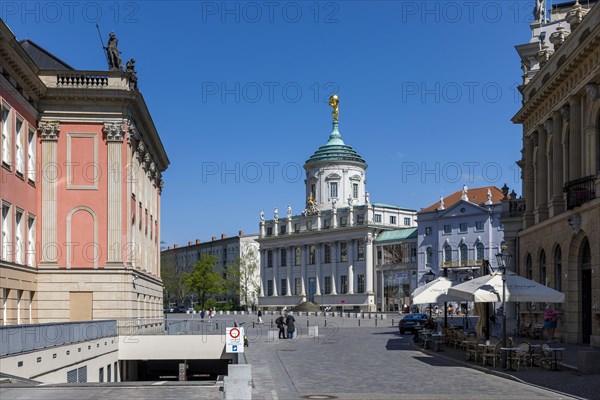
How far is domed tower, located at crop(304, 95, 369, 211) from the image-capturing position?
14162 centimetres

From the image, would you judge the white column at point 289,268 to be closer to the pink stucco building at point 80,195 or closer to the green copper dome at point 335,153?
the green copper dome at point 335,153

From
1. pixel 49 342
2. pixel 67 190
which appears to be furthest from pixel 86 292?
pixel 49 342

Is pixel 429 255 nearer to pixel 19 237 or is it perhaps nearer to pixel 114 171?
pixel 114 171

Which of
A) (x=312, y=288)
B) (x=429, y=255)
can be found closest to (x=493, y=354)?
(x=429, y=255)

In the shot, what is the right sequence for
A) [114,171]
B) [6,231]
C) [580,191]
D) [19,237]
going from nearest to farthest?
[580,191]
[6,231]
[19,237]
[114,171]

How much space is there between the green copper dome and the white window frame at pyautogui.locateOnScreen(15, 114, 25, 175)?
105598mm

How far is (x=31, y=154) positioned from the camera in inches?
1515

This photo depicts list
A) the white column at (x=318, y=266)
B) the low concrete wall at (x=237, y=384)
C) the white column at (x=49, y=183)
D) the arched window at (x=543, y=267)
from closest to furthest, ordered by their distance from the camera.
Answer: the low concrete wall at (x=237, y=384) < the white column at (x=49, y=183) < the arched window at (x=543, y=267) < the white column at (x=318, y=266)

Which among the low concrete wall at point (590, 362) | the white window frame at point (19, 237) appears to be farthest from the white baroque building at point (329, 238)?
the low concrete wall at point (590, 362)

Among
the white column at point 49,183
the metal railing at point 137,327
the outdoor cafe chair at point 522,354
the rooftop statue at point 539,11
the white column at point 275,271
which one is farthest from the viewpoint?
the white column at point 275,271

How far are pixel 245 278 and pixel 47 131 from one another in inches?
4536

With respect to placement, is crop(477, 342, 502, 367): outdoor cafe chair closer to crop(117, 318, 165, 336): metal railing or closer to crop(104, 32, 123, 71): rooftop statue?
crop(117, 318, 165, 336): metal railing

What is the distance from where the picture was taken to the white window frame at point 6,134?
33438 millimetres

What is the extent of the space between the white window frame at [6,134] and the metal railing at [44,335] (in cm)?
720
